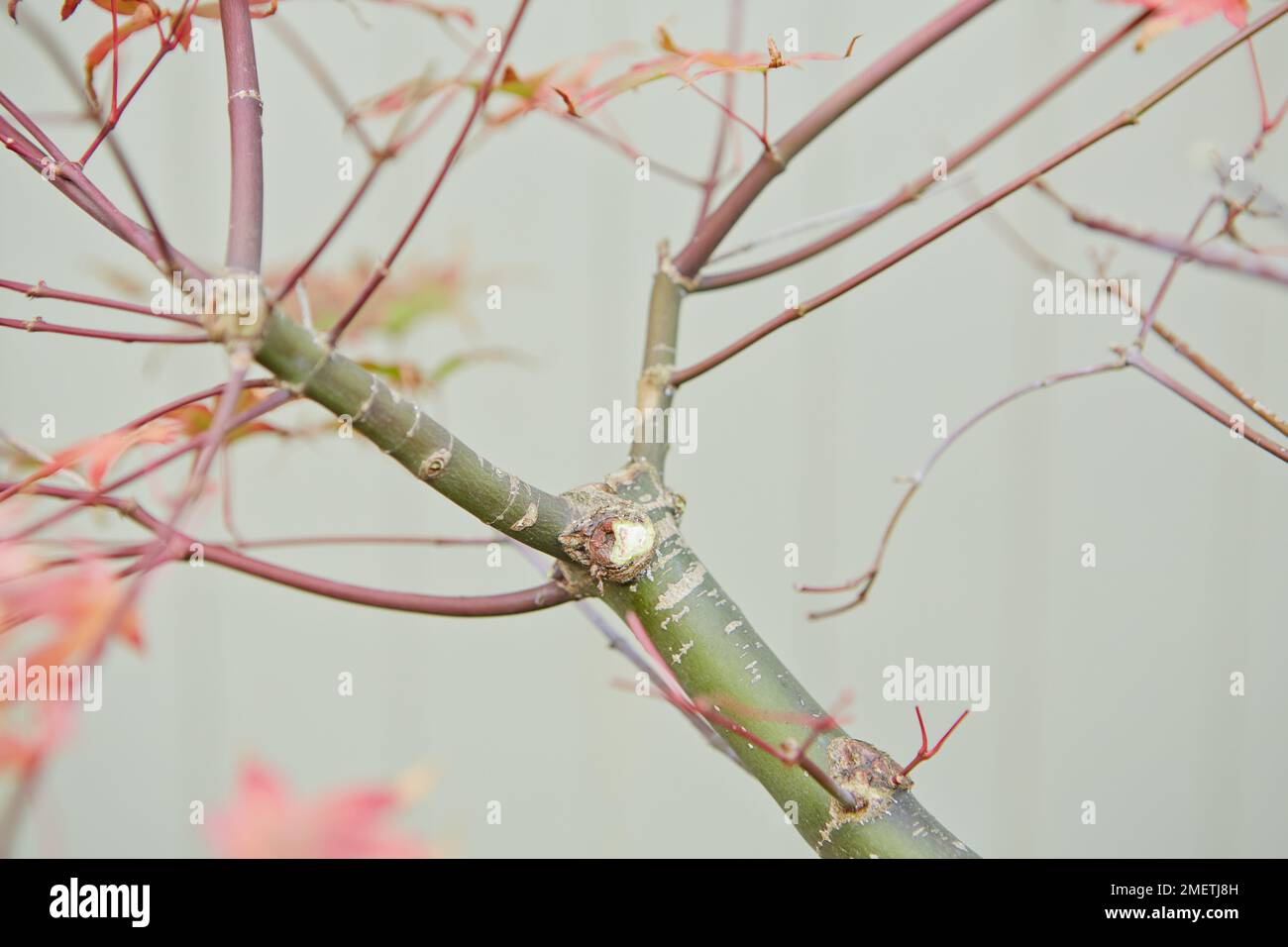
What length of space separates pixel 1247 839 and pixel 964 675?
0.31 meters

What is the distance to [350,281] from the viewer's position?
55 cm

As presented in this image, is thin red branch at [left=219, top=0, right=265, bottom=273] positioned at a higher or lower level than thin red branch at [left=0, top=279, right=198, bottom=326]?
higher

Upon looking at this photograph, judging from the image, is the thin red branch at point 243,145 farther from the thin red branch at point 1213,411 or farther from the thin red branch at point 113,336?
the thin red branch at point 1213,411

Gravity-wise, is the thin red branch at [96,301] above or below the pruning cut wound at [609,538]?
above

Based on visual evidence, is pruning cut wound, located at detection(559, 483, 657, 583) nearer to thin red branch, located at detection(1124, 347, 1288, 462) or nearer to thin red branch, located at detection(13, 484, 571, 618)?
thin red branch, located at detection(13, 484, 571, 618)

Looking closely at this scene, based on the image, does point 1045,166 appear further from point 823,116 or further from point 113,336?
point 113,336

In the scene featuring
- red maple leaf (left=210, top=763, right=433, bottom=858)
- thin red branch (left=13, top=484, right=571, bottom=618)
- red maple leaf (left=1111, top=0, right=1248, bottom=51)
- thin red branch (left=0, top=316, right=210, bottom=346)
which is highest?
red maple leaf (left=1111, top=0, right=1248, bottom=51)

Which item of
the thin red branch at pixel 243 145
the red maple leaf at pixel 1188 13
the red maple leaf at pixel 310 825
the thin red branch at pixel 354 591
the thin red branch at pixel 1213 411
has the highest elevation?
the red maple leaf at pixel 1188 13

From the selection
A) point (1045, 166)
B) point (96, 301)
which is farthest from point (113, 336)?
point (1045, 166)

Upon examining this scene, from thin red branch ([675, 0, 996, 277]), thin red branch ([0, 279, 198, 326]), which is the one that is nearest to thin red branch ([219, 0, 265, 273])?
thin red branch ([0, 279, 198, 326])

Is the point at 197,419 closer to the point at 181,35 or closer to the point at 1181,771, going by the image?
the point at 181,35

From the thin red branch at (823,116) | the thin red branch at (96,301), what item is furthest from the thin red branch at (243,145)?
the thin red branch at (823,116)

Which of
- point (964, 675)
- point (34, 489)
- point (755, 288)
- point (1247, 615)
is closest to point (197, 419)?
point (34, 489)

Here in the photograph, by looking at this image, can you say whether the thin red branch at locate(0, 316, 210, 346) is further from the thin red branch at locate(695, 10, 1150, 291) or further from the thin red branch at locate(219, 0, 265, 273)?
the thin red branch at locate(695, 10, 1150, 291)
